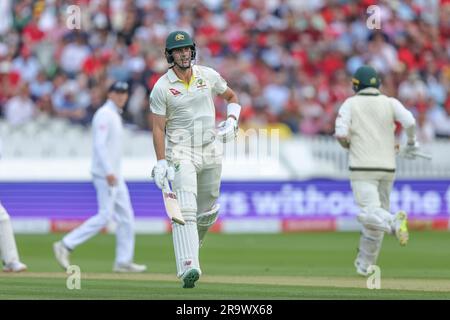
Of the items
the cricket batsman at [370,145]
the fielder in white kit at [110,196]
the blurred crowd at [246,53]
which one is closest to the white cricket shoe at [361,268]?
the cricket batsman at [370,145]

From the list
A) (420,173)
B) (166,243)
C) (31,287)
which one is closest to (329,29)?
(420,173)

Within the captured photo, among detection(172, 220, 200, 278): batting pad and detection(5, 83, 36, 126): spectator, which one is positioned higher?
detection(5, 83, 36, 126): spectator

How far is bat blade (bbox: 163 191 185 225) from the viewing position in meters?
11.1

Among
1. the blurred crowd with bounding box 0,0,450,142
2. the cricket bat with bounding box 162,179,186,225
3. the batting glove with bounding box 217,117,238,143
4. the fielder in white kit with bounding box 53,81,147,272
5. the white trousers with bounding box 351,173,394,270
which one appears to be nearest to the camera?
the cricket bat with bounding box 162,179,186,225

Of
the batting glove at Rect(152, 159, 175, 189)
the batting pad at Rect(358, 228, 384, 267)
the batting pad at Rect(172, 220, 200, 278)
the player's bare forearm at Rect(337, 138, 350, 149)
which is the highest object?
the player's bare forearm at Rect(337, 138, 350, 149)

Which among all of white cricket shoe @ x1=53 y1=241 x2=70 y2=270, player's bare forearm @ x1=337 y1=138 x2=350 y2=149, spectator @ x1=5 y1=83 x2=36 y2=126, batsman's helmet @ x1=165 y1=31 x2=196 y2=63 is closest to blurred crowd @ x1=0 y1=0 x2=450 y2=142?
spectator @ x1=5 y1=83 x2=36 y2=126

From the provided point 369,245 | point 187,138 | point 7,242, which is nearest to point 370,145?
point 369,245

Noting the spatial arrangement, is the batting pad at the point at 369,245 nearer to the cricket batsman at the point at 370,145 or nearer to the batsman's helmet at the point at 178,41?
the cricket batsman at the point at 370,145

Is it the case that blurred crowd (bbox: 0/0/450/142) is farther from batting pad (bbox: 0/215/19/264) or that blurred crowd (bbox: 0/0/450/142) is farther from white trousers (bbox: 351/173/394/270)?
batting pad (bbox: 0/215/19/264)

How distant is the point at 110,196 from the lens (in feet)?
48.8

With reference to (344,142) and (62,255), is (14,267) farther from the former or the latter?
(344,142)

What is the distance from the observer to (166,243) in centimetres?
1981

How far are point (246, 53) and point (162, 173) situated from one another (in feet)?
47.6
